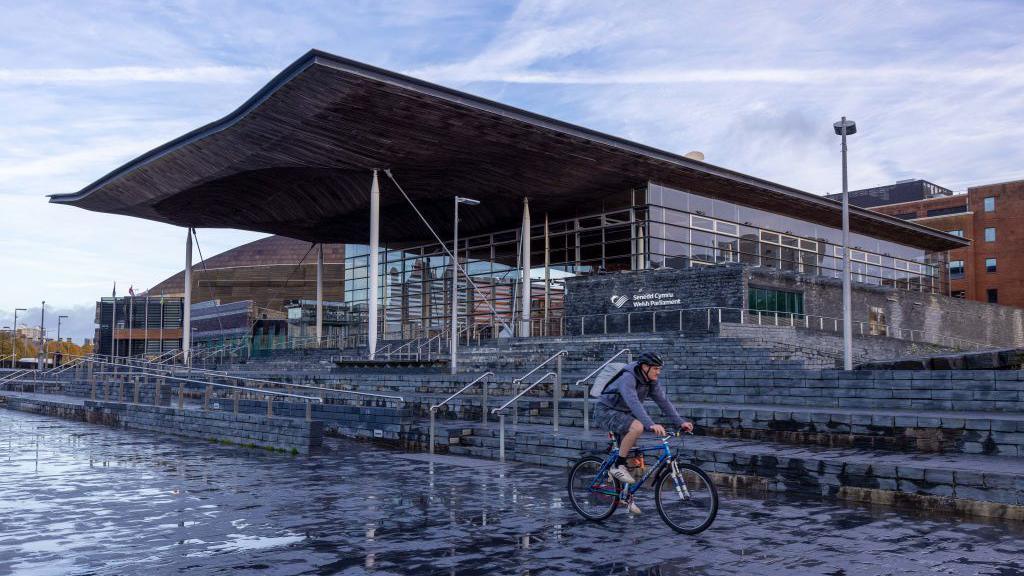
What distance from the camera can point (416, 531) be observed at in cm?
923

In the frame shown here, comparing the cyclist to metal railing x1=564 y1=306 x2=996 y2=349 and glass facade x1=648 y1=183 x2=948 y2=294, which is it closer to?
metal railing x1=564 y1=306 x2=996 y2=349

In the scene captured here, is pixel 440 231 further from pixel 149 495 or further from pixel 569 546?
pixel 569 546

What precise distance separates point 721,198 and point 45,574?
135 ft

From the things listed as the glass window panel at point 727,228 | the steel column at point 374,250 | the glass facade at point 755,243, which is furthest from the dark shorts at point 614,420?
the glass window panel at point 727,228

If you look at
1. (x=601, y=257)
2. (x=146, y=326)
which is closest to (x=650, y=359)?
(x=601, y=257)

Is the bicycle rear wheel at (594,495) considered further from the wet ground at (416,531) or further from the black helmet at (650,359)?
the black helmet at (650,359)

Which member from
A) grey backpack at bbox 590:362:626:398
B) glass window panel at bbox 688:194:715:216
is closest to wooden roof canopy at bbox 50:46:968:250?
glass window panel at bbox 688:194:715:216

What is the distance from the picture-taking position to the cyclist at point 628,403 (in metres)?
9.59

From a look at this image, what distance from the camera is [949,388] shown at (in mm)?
16922

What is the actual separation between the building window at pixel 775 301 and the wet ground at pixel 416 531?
75.1 ft

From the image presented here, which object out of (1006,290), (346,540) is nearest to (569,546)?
(346,540)

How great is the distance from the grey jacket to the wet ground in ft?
4.13

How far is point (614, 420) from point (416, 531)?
248 cm

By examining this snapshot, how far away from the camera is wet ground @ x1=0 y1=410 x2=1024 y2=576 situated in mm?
7637
